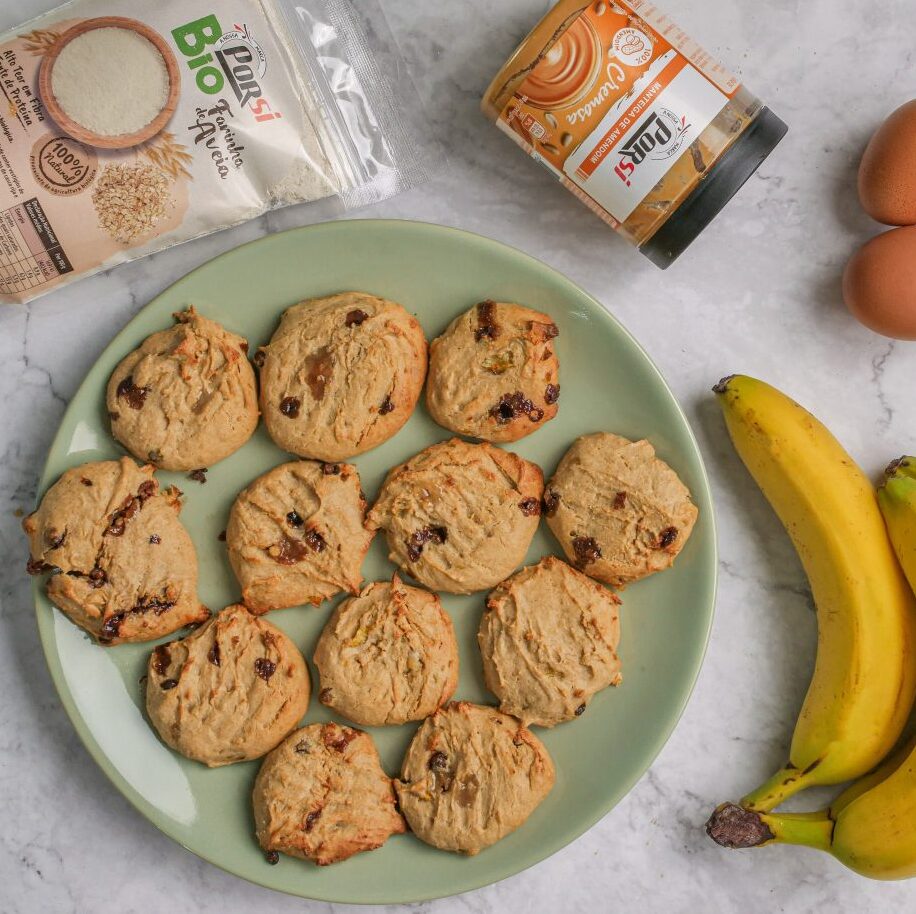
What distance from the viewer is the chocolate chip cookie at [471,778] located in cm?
203

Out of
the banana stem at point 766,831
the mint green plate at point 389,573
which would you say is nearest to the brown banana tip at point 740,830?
the banana stem at point 766,831

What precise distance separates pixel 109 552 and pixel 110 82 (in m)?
1.08

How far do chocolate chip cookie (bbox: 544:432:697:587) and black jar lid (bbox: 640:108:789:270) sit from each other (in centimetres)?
51

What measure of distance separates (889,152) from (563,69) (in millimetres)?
835

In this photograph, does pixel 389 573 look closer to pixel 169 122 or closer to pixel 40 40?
pixel 169 122

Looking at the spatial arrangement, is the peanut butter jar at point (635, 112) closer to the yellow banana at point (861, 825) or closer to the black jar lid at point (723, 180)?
the black jar lid at point (723, 180)

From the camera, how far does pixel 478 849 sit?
6.70ft

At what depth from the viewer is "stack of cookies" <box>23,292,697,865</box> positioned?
6.57 feet

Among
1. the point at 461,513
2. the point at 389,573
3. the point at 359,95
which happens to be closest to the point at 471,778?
the point at 389,573

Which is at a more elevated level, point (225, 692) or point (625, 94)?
point (625, 94)

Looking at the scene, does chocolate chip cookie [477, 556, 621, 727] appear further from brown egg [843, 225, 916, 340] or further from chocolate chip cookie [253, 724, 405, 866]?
brown egg [843, 225, 916, 340]

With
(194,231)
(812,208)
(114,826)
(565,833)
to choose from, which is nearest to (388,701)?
(565,833)

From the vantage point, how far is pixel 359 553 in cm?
206

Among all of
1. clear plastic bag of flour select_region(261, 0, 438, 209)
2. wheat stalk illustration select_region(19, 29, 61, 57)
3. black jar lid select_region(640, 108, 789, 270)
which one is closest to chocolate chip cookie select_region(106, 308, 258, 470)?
clear plastic bag of flour select_region(261, 0, 438, 209)
